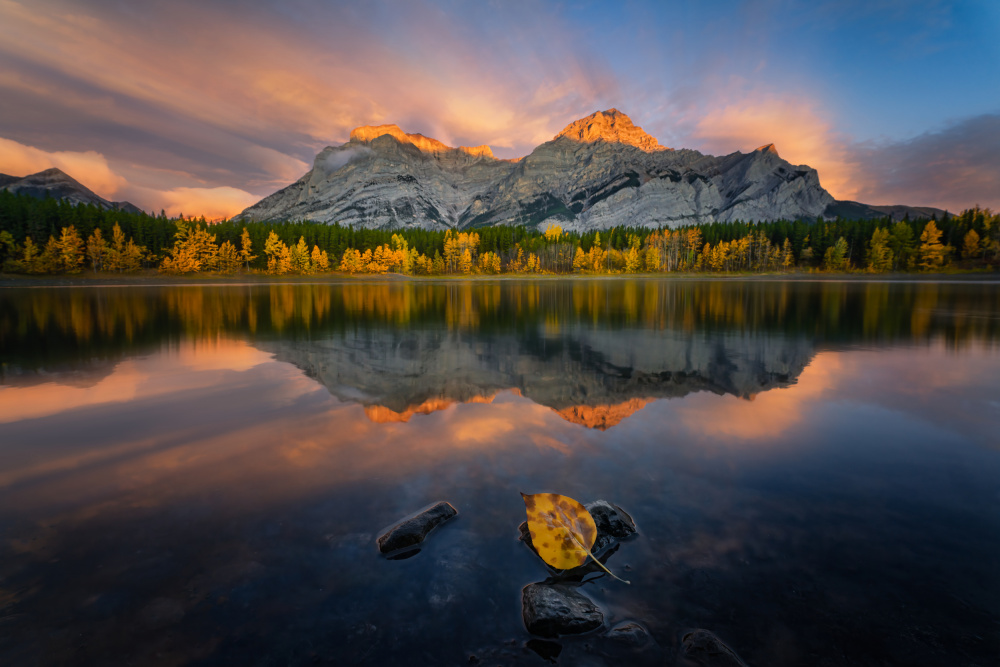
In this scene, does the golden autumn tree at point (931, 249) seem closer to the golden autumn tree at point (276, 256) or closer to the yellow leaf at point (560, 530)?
the yellow leaf at point (560, 530)

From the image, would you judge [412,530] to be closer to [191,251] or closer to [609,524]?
[609,524]

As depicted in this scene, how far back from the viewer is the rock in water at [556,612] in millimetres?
4734

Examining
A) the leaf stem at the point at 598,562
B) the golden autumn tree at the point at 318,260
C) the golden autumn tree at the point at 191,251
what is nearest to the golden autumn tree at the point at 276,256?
the golden autumn tree at the point at 318,260

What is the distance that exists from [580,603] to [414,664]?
197 cm

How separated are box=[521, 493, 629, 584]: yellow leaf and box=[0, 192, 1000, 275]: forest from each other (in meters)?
151

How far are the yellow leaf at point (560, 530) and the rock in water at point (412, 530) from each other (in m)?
1.53

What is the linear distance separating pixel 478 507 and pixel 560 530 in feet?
5.85

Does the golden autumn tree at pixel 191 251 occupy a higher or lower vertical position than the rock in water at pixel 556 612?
higher

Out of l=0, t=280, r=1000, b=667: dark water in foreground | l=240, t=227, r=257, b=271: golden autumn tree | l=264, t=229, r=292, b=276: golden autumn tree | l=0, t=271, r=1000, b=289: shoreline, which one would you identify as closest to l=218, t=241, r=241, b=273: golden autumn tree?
l=240, t=227, r=257, b=271: golden autumn tree

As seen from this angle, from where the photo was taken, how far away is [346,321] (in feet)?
110

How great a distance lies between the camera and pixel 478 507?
7.21m

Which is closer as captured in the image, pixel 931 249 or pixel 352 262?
pixel 931 249

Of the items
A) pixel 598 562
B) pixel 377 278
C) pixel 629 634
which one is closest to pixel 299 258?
pixel 377 278

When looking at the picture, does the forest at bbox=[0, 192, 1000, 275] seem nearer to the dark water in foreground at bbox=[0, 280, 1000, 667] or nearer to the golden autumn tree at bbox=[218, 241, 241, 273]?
the golden autumn tree at bbox=[218, 241, 241, 273]
